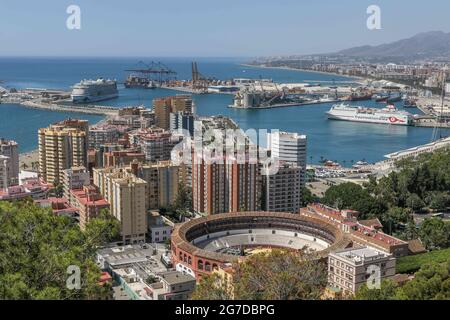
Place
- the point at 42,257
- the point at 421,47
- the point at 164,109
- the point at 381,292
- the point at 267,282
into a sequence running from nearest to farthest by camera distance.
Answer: the point at 267,282 < the point at 42,257 < the point at 381,292 < the point at 164,109 < the point at 421,47

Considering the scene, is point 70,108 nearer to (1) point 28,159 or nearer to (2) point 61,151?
(1) point 28,159

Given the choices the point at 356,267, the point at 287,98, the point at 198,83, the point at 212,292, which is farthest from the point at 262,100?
the point at 212,292

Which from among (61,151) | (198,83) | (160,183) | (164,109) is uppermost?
(198,83)

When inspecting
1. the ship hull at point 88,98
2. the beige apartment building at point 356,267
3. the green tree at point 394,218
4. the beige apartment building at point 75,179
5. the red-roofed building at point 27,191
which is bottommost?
the green tree at point 394,218

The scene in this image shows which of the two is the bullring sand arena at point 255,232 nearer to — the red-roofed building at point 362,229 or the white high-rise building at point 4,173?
the red-roofed building at point 362,229

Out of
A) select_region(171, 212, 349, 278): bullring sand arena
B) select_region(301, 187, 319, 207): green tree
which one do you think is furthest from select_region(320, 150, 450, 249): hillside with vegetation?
select_region(171, 212, 349, 278): bullring sand arena

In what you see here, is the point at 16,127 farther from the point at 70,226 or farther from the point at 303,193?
the point at 70,226

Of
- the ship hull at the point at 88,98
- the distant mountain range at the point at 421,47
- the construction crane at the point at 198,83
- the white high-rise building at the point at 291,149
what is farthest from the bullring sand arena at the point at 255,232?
the distant mountain range at the point at 421,47
